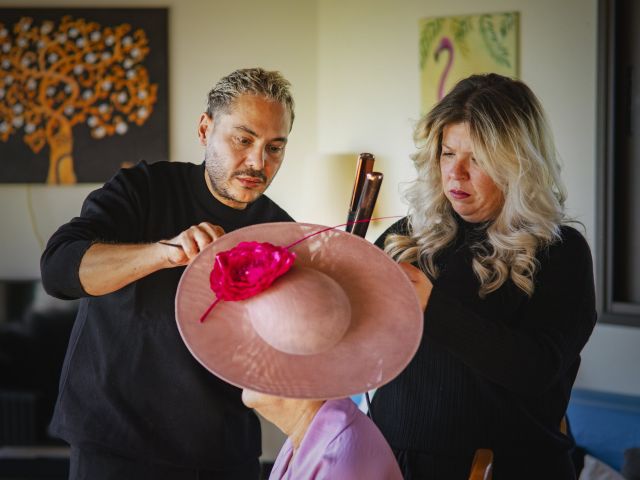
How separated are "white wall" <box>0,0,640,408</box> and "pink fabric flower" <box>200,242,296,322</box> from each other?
2.23m

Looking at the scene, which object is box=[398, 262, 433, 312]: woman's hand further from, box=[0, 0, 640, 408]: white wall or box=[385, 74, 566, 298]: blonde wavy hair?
box=[0, 0, 640, 408]: white wall

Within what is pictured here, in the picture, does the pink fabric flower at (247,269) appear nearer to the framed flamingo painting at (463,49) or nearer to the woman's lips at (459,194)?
the woman's lips at (459,194)

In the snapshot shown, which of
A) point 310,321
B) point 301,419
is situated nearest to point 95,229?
point 301,419

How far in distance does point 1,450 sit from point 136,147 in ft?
5.59

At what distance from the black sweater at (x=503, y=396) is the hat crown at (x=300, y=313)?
0.44 m

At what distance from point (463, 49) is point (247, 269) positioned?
2504 millimetres

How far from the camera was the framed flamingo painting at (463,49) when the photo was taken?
3105 millimetres

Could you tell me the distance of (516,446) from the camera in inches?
54.2

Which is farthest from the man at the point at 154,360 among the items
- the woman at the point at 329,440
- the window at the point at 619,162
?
the window at the point at 619,162

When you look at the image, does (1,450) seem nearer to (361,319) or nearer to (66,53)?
(66,53)

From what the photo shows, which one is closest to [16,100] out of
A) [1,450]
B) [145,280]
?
[1,450]

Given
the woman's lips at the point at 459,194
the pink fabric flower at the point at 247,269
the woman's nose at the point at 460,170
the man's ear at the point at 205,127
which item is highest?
the man's ear at the point at 205,127

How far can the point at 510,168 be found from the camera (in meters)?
1.41

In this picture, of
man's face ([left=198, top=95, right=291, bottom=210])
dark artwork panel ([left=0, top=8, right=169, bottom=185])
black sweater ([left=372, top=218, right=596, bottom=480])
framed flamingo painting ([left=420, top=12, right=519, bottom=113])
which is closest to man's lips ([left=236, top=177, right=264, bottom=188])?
man's face ([left=198, top=95, right=291, bottom=210])
